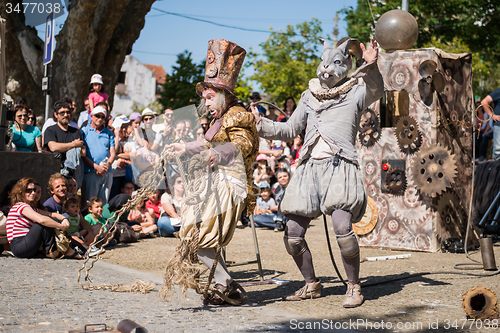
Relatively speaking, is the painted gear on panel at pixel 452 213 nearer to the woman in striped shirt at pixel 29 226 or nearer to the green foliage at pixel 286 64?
the woman in striped shirt at pixel 29 226

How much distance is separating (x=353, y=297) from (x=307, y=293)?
41 centimetres

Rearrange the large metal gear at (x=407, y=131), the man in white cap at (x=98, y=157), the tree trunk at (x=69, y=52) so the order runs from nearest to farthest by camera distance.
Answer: the large metal gear at (x=407, y=131), the man in white cap at (x=98, y=157), the tree trunk at (x=69, y=52)

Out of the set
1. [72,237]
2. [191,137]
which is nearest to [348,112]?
[191,137]

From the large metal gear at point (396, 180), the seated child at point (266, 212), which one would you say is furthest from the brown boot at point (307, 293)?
the seated child at point (266, 212)

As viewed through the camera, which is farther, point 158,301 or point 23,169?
point 23,169

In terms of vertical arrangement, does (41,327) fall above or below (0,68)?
below

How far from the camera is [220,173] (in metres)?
4.14

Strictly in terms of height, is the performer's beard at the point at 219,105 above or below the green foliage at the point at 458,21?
below

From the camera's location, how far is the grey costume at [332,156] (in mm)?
4164

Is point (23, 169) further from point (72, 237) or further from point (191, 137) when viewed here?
point (191, 137)

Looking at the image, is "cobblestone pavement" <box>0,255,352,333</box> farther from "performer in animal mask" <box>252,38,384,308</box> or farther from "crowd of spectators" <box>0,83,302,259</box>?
"performer in animal mask" <box>252,38,384,308</box>

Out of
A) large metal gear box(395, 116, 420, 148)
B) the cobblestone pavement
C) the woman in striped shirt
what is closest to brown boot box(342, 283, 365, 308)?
the cobblestone pavement

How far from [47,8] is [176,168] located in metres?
8.23

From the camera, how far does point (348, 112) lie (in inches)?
171
